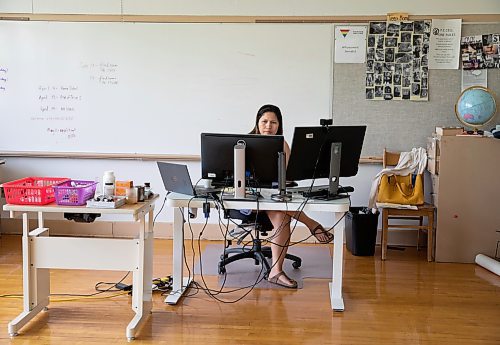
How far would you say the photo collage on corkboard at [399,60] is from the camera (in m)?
5.50

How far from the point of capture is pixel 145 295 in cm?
388

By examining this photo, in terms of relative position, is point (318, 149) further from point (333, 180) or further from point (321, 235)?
point (321, 235)

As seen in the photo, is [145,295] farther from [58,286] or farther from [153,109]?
[153,109]

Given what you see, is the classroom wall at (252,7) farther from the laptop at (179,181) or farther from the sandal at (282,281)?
the sandal at (282,281)

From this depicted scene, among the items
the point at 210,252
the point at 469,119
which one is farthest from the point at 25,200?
the point at 469,119

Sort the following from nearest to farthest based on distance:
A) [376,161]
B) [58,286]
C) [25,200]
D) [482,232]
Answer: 1. [25,200]
2. [58,286]
3. [482,232]
4. [376,161]

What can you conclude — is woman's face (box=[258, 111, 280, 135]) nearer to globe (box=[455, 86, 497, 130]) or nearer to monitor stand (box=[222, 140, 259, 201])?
monitor stand (box=[222, 140, 259, 201])

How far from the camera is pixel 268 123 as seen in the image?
4.82 meters

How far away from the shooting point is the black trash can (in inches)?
211

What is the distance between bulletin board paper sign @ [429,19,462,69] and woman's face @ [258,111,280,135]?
5.22ft

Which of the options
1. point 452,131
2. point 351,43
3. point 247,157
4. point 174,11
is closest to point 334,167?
point 247,157

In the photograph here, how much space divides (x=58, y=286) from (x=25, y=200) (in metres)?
1.06

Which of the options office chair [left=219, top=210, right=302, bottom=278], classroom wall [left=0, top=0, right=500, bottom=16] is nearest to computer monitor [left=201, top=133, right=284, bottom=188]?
office chair [left=219, top=210, right=302, bottom=278]

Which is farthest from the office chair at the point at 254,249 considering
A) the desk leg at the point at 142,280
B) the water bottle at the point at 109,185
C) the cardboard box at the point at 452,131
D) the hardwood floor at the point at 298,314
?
the cardboard box at the point at 452,131
